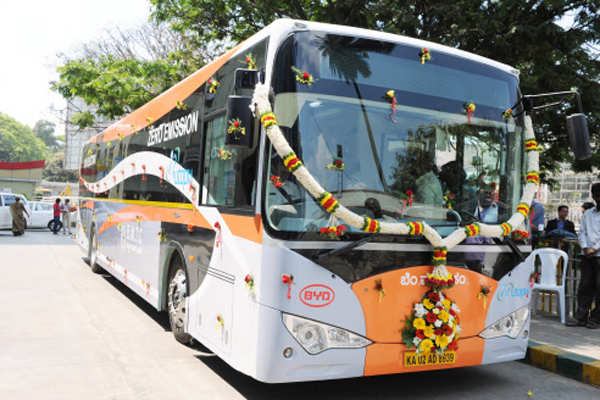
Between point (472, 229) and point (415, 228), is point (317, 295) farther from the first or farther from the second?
point (472, 229)

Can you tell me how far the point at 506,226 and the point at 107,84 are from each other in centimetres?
1504

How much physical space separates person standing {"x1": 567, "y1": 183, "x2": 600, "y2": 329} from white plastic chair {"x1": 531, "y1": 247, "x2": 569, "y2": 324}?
0.70ft

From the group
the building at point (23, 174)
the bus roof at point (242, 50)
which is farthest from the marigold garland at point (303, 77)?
the building at point (23, 174)

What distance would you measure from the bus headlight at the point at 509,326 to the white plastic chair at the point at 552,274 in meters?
3.35

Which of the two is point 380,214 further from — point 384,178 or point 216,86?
point 216,86

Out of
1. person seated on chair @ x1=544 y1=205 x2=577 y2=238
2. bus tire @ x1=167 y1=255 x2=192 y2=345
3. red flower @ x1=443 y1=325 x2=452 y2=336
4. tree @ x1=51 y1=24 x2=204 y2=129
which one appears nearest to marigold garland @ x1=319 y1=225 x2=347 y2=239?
red flower @ x1=443 y1=325 x2=452 y2=336

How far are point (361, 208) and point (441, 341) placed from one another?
1271 mm

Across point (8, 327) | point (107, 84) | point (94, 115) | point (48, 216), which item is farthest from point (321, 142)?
point (48, 216)

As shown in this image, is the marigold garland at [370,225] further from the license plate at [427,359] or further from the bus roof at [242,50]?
the bus roof at [242,50]

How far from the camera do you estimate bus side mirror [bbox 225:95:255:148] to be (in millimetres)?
4168

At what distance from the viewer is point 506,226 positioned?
15.4 feet

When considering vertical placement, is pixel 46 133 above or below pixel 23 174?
above

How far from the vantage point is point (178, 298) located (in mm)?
6219

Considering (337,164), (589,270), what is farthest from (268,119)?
(589,270)
